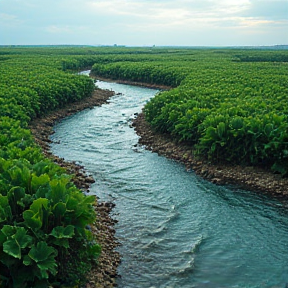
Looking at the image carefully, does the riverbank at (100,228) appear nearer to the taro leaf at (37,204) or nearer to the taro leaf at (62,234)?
the taro leaf at (62,234)

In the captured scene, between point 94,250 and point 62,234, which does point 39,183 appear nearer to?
point 62,234

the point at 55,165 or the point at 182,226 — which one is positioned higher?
the point at 55,165

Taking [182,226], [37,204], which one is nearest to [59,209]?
[37,204]

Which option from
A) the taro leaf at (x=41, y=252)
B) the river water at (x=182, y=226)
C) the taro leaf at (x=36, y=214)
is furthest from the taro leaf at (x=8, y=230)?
the river water at (x=182, y=226)

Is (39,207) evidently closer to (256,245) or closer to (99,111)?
(256,245)

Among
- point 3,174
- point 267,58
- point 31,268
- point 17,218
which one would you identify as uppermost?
point 267,58

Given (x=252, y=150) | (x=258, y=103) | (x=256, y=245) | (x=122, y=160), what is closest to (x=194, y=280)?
(x=256, y=245)
